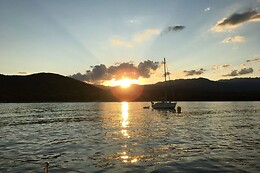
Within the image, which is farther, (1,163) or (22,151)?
(22,151)

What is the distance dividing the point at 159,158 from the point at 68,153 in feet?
34.3

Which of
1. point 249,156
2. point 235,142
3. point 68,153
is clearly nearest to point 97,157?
point 68,153

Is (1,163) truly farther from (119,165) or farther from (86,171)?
(119,165)

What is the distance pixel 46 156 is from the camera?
2800 cm

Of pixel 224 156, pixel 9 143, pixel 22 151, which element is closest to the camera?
pixel 224 156

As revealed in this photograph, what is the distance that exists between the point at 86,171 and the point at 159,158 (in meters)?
8.31

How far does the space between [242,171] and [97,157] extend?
46.5 feet

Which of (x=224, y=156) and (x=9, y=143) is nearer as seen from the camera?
(x=224, y=156)

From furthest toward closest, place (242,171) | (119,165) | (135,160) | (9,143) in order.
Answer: (9,143) → (135,160) → (119,165) → (242,171)

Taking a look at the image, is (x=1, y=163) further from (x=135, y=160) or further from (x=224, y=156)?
(x=224, y=156)

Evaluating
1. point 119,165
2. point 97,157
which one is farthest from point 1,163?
point 119,165

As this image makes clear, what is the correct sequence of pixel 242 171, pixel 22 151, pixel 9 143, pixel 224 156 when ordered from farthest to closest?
pixel 9 143, pixel 22 151, pixel 224 156, pixel 242 171

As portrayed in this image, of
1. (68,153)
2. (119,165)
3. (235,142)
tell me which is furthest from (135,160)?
(235,142)

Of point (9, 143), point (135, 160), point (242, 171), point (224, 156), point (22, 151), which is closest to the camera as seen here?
point (242, 171)
